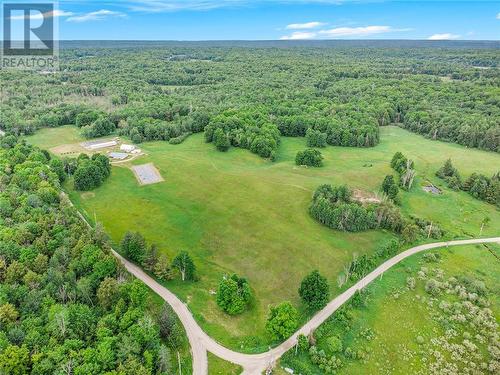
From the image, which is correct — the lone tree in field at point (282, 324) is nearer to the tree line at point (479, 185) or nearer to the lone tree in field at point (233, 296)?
the lone tree in field at point (233, 296)

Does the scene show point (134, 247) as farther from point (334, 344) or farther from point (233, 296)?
point (334, 344)


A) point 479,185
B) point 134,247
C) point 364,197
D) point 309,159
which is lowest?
point 134,247

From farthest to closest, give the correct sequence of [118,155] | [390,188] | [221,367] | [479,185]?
[118,155] → [479,185] → [390,188] → [221,367]

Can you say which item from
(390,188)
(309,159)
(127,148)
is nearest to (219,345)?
(390,188)

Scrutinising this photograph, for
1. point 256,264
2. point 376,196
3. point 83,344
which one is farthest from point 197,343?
point 376,196

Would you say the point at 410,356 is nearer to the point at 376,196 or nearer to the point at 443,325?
the point at 443,325

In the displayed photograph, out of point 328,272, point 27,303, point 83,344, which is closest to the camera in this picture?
point 83,344
